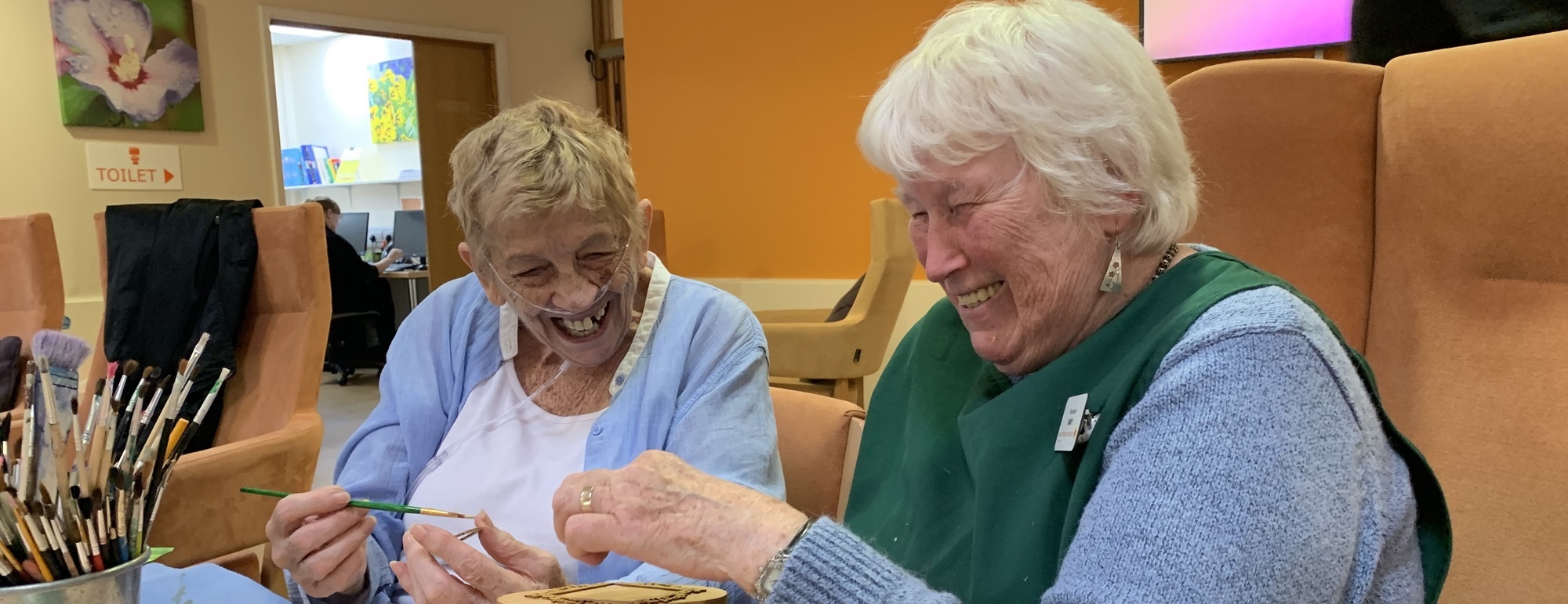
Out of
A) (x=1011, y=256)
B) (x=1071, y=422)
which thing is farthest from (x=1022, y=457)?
(x=1011, y=256)

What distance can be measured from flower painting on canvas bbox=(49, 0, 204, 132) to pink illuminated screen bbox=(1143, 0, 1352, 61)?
4.48 meters

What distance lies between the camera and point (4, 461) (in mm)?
799

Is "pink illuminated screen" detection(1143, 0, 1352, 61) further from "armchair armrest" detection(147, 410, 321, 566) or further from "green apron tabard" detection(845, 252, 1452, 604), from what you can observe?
"armchair armrest" detection(147, 410, 321, 566)

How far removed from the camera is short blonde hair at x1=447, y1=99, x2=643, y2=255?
1.28m

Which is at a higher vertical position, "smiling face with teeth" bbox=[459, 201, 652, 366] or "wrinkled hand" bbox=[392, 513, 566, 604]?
"smiling face with teeth" bbox=[459, 201, 652, 366]

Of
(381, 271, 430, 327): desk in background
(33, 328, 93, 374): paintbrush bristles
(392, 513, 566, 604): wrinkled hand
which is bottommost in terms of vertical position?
(381, 271, 430, 327): desk in background

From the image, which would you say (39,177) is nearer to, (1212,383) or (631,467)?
(631,467)

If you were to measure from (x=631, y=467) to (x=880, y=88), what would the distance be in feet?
1.48

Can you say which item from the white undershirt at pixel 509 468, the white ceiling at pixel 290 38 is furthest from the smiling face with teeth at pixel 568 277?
the white ceiling at pixel 290 38

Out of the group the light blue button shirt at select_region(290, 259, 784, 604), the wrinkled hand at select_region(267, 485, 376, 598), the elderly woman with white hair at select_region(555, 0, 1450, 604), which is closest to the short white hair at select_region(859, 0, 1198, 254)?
the elderly woman with white hair at select_region(555, 0, 1450, 604)

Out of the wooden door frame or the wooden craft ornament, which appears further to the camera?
the wooden door frame

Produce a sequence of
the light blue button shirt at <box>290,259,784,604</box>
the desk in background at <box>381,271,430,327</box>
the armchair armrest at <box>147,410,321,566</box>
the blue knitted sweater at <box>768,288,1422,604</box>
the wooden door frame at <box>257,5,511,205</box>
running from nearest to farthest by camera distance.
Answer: the blue knitted sweater at <box>768,288,1422,604</box>
the light blue button shirt at <box>290,259,784,604</box>
the armchair armrest at <box>147,410,321,566</box>
the wooden door frame at <box>257,5,511,205</box>
the desk in background at <box>381,271,430,327</box>

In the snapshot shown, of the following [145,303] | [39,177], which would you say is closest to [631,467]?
[145,303]

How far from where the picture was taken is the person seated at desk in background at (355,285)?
230 inches
